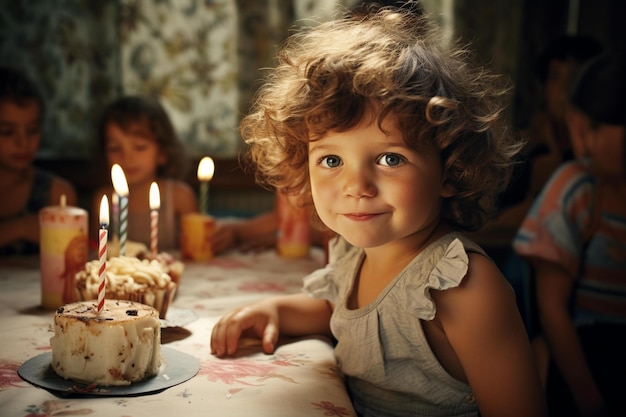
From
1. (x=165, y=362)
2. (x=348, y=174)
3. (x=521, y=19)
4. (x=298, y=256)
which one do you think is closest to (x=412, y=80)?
(x=348, y=174)

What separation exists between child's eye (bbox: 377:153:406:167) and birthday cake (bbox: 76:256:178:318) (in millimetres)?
463

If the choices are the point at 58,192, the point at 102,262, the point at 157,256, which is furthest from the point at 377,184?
the point at 58,192

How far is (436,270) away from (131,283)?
0.53m

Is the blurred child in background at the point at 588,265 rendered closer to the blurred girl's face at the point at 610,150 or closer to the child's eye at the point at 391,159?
the blurred girl's face at the point at 610,150

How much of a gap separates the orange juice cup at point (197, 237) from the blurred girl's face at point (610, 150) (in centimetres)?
110

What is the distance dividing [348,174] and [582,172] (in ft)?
3.27

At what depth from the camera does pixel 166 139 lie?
244 centimetres

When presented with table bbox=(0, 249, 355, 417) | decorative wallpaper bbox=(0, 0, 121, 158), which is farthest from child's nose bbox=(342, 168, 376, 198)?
decorative wallpaper bbox=(0, 0, 121, 158)

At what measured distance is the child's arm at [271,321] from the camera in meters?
1.14

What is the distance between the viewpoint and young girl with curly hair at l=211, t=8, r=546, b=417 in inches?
38.9

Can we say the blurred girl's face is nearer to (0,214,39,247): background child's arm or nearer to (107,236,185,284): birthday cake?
(107,236,185,284): birthday cake

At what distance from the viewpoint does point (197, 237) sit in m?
1.89

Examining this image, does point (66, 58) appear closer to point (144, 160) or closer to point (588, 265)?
point (144, 160)

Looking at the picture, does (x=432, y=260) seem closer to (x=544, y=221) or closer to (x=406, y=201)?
(x=406, y=201)
